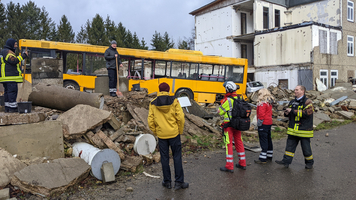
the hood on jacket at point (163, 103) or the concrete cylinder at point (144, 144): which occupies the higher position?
the hood on jacket at point (163, 103)

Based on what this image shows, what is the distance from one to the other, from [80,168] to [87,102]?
2.53 metres

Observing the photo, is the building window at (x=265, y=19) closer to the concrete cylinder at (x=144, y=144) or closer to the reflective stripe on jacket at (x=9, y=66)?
the concrete cylinder at (x=144, y=144)

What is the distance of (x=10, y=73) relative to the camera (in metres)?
6.11

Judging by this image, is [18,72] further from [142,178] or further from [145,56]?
[145,56]

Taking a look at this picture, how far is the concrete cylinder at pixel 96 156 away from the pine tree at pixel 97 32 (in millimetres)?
33505

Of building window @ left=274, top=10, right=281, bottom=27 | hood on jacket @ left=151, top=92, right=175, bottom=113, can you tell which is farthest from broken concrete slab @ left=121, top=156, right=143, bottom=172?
building window @ left=274, top=10, right=281, bottom=27

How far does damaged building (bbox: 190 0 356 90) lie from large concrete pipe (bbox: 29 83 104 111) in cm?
2004

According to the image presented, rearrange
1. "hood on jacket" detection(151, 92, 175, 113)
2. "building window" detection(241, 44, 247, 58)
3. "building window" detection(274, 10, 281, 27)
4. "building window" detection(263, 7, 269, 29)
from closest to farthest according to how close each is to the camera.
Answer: "hood on jacket" detection(151, 92, 175, 113)
"building window" detection(263, 7, 269, 29)
"building window" detection(274, 10, 281, 27)
"building window" detection(241, 44, 247, 58)

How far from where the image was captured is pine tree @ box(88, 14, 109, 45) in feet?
120

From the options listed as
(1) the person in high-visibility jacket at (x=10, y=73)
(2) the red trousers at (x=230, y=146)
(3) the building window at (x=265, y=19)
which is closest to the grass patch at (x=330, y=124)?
(2) the red trousers at (x=230, y=146)

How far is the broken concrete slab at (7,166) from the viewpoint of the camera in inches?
161

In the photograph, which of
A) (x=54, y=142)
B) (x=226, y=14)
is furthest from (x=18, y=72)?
(x=226, y=14)

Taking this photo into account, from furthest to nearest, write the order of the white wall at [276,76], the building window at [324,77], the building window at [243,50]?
the building window at [243,50], the white wall at [276,76], the building window at [324,77]

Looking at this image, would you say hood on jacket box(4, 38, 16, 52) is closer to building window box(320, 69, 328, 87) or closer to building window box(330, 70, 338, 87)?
building window box(320, 69, 328, 87)
